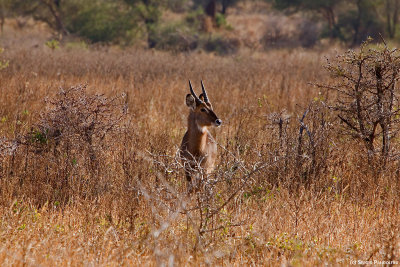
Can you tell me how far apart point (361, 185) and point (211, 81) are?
7.89 m

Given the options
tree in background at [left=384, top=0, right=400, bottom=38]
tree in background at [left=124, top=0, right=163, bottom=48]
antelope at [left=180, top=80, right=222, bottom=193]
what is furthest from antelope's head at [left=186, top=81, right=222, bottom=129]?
tree in background at [left=384, top=0, right=400, bottom=38]

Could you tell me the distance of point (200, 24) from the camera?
120ft

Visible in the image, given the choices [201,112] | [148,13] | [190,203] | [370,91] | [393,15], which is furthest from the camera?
[393,15]

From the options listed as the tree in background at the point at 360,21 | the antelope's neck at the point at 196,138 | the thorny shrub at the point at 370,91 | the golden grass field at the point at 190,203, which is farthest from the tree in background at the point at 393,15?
the antelope's neck at the point at 196,138

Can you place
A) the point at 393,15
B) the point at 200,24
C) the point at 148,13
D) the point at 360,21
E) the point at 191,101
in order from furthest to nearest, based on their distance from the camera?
the point at 200,24
the point at 393,15
the point at 360,21
the point at 148,13
the point at 191,101

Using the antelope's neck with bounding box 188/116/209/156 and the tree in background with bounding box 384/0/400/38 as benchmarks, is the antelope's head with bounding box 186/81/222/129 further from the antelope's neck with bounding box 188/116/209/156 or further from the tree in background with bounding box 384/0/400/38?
the tree in background with bounding box 384/0/400/38

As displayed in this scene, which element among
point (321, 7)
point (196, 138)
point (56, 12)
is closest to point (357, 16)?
point (321, 7)

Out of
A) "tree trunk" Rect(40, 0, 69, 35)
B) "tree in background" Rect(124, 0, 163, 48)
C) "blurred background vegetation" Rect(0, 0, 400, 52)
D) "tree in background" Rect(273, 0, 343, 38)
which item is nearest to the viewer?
"blurred background vegetation" Rect(0, 0, 400, 52)

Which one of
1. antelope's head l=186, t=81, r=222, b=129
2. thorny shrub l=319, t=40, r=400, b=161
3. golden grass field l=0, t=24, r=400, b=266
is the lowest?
golden grass field l=0, t=24, r=400, b=266

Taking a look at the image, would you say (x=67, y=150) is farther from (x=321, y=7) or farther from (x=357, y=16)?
(x=321, y=7)

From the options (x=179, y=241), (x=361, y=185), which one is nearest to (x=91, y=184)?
(x=179, y=241)

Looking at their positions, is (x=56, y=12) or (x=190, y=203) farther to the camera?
(x=56, y=12)

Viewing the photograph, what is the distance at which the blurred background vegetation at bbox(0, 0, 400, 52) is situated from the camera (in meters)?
30.9

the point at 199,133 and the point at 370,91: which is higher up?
the point at 370,91
